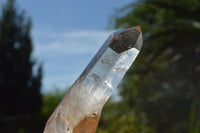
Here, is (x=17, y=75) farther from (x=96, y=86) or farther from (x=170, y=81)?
(x=96, y=86)

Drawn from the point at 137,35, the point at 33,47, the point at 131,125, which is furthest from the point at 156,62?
the point at 33,47

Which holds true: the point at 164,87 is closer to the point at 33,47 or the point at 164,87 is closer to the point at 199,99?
the point at 199,99

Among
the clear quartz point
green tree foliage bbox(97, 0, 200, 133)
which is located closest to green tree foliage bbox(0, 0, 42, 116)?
green tree foliage bbox(97, 0, 200, 133)

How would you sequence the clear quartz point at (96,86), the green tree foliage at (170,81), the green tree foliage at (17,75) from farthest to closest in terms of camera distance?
the green tree foliage at (17,75), the green tree foliage at (170,81), the clear quartz point at (96,86)

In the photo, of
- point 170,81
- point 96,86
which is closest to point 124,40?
point 96,86

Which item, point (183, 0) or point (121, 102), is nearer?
point (183, 0)

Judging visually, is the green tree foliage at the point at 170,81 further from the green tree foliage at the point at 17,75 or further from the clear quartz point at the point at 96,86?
the green tree foliage at the point at 17,75

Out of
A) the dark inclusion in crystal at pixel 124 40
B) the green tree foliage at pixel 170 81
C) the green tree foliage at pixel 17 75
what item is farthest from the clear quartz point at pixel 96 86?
the green tree foliage at pixel 17 75
